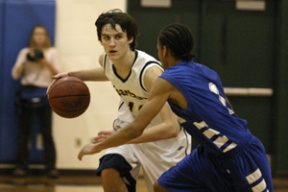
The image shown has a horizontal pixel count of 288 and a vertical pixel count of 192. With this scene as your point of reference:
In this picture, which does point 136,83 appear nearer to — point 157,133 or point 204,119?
point 157,133

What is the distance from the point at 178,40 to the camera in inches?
141

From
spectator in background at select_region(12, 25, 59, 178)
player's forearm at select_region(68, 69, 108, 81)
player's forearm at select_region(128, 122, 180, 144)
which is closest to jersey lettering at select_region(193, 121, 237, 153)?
player's forearm at select_region(128, 122, 180, 144)

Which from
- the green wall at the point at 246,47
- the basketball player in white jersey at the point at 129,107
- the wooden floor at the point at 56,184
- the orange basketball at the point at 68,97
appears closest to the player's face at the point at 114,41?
the basketball player in white jersey at the point at 129,107

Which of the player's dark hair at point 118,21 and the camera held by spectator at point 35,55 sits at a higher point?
the player's dark hair at point 118,21

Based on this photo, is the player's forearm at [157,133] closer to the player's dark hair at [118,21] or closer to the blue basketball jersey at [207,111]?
the blue basketball jersey at [207,111]

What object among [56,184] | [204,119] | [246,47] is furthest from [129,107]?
[246,47]

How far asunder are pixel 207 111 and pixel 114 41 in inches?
39.2

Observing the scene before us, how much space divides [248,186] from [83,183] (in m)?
3.69

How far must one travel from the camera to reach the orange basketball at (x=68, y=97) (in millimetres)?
4383

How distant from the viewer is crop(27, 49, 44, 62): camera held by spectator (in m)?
7.02

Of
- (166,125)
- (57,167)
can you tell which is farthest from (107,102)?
(166,125)

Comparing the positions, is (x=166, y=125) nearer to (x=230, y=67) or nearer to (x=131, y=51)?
(x=131, y=51)

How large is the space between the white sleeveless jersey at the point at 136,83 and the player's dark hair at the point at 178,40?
Result: 577 mm

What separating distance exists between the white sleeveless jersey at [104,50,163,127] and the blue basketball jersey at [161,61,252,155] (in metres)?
0.62
